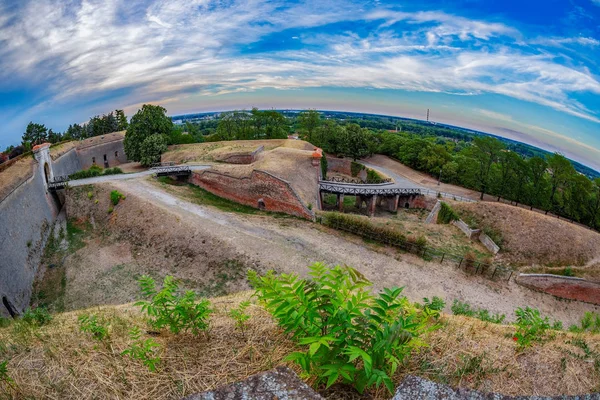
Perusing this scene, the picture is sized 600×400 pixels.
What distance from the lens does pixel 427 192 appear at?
112ft

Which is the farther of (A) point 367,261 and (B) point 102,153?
(B) point 102,153

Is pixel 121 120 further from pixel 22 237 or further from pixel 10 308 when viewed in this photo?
pixel 10 308

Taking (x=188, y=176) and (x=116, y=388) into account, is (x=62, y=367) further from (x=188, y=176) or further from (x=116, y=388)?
(x=188, y=176)

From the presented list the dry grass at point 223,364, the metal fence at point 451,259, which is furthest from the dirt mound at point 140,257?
the dry grass at point 223,364

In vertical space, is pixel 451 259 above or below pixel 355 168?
below

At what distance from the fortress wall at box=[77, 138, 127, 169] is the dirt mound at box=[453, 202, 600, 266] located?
43630 mm

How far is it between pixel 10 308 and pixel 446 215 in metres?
28.4

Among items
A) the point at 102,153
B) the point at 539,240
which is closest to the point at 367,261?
the point at 539,240

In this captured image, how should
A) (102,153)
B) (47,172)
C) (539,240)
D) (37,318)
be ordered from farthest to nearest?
(102,153) < (47,172) < (539,240) < (37,318)

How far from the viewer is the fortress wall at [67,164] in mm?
31331

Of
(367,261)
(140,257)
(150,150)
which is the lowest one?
(140,257)

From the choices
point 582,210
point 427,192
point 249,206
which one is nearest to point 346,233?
point 249,206

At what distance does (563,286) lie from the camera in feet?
61.7

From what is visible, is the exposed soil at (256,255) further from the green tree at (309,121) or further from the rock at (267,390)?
the green tree at (309,121)
